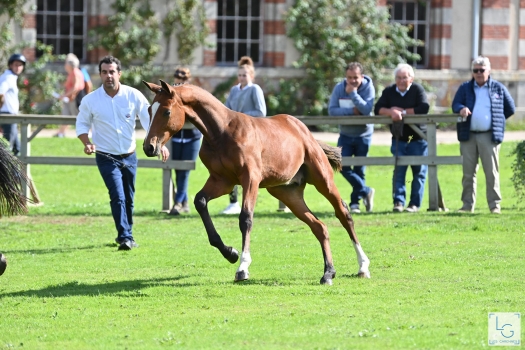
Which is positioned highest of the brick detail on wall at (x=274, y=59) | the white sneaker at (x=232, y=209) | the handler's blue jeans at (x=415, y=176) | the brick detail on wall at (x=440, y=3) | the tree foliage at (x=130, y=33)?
the brick detail on wall at (x=440, y=3)

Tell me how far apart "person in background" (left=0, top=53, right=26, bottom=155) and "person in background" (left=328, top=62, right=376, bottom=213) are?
5.60 meters

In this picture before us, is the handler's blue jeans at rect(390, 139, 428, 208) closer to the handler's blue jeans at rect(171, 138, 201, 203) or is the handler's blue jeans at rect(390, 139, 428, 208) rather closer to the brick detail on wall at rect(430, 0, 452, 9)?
the handler's blue jeans at rect(171, 138, 201, 203)

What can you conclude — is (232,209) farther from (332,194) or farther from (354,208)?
(332,194)

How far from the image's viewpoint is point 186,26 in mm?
25141

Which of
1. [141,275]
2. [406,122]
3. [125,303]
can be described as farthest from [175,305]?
[406,122]

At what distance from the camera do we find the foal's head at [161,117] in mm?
8797

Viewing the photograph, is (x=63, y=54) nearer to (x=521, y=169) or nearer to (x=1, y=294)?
(x=521, y=169)

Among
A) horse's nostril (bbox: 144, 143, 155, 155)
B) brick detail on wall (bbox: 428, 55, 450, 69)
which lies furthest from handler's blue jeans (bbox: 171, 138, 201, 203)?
brick detail on wall (bbox: 428, 55, 450, 69)

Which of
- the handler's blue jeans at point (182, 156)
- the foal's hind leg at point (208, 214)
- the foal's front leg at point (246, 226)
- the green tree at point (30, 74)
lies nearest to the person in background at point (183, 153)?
the handler's blue jeans at point (182, 156)

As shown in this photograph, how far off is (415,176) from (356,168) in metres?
0.95

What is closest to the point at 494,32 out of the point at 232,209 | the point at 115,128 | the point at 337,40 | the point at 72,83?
the point at 337,40

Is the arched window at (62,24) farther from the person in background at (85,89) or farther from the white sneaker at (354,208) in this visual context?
the white sneaker at (354,208)

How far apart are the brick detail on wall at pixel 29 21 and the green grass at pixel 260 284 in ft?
33.6

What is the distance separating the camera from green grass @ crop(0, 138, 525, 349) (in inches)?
279
